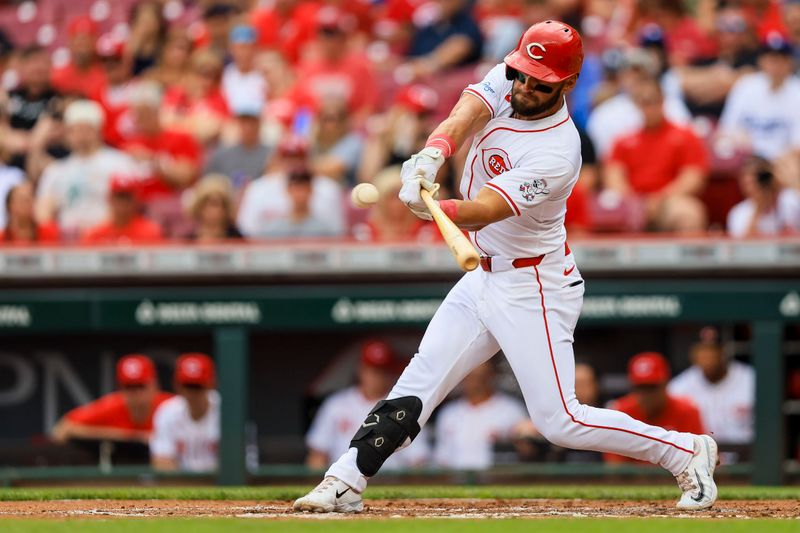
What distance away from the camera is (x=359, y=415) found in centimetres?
757

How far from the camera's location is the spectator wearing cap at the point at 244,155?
8844 millimetres

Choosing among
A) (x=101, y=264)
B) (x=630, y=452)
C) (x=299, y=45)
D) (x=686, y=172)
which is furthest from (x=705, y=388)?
(x=299, y=45)

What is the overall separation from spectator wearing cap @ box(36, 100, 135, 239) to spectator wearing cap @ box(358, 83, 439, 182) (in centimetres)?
149

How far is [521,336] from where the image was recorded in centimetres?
472

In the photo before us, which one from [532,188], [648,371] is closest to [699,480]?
[532,188]

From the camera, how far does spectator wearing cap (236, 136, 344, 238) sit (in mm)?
7914

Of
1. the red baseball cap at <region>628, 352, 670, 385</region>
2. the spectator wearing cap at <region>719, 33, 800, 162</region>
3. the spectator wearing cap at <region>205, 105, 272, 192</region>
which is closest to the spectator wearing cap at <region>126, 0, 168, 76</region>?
the spectator wearing cap at <region>205, 105, 272, 192</region>

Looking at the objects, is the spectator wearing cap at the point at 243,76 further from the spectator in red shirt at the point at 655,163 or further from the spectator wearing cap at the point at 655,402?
the spectator wearing cap at the point at 655,402

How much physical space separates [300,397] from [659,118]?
8.85 feet

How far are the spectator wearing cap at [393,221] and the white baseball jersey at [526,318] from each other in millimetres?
2716

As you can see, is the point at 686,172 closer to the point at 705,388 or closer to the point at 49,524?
the point at 705,388

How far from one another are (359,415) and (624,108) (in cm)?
273

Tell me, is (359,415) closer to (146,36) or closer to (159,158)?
(159,158)

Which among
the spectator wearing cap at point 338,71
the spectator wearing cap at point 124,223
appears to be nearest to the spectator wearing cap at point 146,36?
the spectator wearing cap at point 338,71
